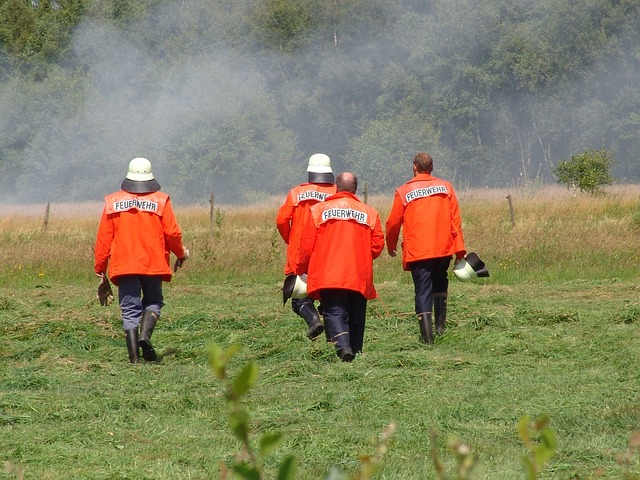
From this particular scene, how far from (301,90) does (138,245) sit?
5096cm

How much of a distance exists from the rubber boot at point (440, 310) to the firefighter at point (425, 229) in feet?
0.86

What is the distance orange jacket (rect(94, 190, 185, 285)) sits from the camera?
9086 mm

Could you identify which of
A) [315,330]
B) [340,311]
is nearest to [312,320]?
[315,330]

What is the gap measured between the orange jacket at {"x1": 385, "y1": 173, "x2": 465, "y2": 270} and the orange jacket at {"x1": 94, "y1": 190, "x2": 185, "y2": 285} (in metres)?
1.98

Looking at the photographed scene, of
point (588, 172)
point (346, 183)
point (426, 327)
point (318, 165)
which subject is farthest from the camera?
point (588, 172)

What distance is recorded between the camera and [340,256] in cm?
868

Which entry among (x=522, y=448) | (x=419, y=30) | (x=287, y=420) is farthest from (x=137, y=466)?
(x=419, y=30)

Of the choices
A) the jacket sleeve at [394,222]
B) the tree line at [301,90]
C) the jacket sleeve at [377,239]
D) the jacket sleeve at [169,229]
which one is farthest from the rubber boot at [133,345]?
the tree line at [301,90]

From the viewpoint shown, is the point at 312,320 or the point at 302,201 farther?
the point at 302,201

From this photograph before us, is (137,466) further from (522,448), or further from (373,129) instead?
(373,129)

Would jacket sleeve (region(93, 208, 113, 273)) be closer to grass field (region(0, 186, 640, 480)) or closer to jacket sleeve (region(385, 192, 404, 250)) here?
grass field (region(0, 186, 640, 480))

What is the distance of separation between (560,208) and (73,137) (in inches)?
1226

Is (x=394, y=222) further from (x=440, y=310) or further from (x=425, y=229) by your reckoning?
(x=440, y=310)

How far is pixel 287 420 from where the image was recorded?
6402mm
